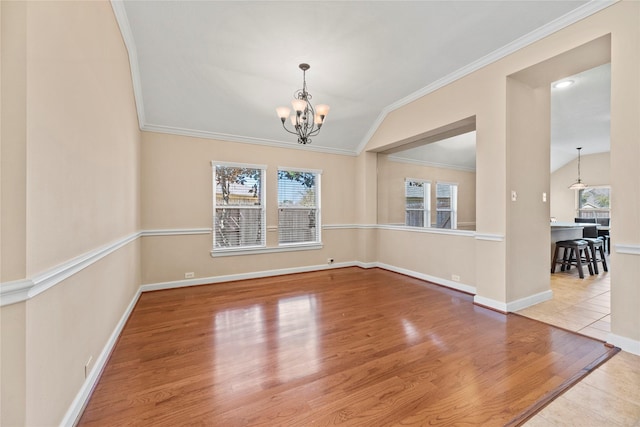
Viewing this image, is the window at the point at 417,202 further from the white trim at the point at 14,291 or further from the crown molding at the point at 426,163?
the white trim at the point at 14,291

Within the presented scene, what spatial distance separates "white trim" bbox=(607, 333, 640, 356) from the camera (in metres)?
2.30

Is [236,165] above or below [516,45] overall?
below

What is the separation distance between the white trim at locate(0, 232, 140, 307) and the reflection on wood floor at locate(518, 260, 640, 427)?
260cm

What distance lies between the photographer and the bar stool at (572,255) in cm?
472

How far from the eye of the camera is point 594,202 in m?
8.73

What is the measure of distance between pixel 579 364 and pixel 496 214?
5.45 ft

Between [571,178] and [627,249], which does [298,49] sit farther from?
[571,178]

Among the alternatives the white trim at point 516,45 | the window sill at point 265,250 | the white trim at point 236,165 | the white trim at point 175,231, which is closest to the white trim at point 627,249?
the white trim at point 516,45

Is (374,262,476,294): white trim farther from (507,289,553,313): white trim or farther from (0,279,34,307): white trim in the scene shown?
(0,279,34,307): white trim

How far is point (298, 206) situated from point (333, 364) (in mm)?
3541

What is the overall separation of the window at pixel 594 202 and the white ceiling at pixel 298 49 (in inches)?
338

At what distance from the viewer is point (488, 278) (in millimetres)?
3408

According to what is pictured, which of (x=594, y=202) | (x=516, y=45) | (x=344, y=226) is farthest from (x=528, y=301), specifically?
(x=594, y=202)

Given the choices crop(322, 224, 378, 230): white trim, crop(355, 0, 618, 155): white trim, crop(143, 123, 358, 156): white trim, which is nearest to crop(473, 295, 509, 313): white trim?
crop(322, 224, 378, 230): white trim
